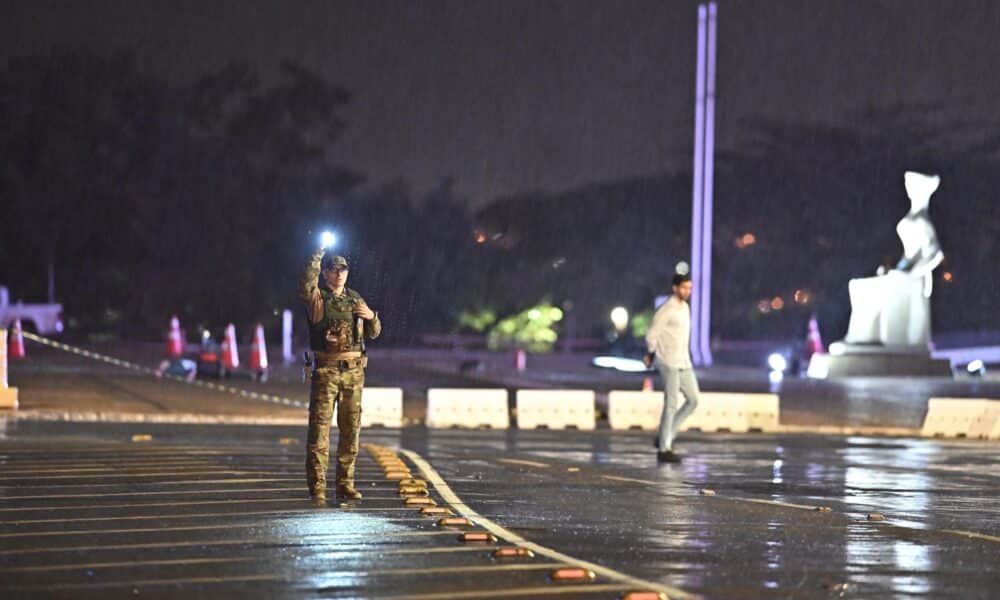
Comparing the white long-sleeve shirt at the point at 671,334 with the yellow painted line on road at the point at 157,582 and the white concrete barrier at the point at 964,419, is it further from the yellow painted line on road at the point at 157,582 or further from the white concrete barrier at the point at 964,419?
the yellow painted line on road at the point at 157,582

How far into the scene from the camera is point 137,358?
46.7 meters

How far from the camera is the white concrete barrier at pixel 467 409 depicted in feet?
84.2

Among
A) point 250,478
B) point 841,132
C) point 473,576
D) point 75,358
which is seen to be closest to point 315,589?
point 473,576

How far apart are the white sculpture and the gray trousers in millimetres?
28131

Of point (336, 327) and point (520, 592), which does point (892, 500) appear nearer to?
point (336, 327)

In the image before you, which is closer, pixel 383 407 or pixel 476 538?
pixel 476 538

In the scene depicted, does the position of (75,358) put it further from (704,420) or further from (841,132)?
(841,132)

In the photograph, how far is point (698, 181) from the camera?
54.8 m

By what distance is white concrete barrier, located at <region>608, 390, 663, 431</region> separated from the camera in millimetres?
25484

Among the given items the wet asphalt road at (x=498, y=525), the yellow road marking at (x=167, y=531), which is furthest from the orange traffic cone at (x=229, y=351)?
the yellow road marking at (x=167, y=531)

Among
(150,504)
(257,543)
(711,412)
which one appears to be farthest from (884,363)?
(257,543)

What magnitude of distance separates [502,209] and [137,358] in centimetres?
5205

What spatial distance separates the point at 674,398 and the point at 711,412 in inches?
315

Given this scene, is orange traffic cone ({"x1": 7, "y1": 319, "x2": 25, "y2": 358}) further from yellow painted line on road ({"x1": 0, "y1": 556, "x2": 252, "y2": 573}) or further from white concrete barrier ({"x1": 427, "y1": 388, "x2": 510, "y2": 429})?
yellow painted line on road ({"x1": 0, "y1": 556, "x2": 252, "y2": 573})
